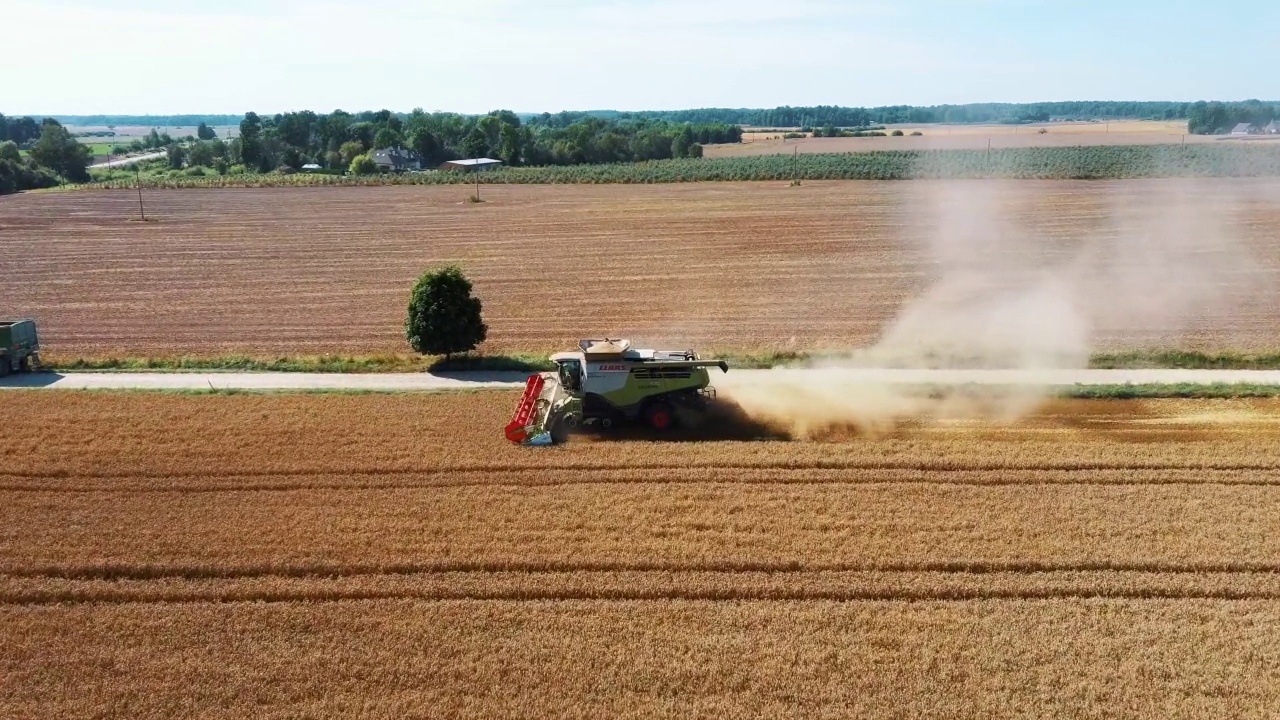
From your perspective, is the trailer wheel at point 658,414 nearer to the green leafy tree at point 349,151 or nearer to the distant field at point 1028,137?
the distant field at point 1028,137

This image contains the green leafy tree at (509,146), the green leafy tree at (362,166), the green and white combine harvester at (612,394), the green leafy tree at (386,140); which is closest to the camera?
the green and white combine harvester at (612,394)

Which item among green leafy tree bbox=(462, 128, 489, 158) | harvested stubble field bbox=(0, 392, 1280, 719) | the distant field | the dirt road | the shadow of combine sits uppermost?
green leafy tree bbox=(462, 128, 489, 158)

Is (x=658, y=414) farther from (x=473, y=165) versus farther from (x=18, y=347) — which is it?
(x=473, y=165)

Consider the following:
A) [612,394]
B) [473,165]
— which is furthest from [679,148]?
[612,394]

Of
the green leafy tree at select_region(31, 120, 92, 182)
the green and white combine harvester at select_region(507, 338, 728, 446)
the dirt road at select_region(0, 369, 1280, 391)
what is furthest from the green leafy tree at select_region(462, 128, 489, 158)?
the green and white combine harvester at select_region(507, 338, 728, 446)

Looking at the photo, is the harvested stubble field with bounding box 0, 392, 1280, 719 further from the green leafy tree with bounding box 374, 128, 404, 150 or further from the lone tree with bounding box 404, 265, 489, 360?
the green leafy tree with bounding box 374, 128, 404, 150

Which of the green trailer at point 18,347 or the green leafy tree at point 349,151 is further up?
the green leafy tree at point 349,151

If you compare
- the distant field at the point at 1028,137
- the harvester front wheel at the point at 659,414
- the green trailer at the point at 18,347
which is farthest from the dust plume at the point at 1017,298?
the green trailer at the point at 18,347
